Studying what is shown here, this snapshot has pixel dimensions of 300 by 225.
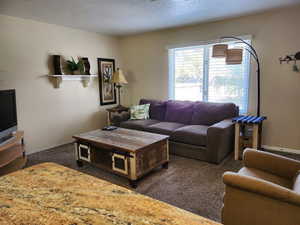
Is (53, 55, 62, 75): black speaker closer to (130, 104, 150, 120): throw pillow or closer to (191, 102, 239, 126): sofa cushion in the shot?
(130, 104, 150, 120): throw pillow

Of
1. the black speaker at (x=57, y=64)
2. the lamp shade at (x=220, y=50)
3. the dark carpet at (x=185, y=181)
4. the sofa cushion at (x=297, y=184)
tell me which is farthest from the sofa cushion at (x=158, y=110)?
the sofa cushion at (x=297, y=184)

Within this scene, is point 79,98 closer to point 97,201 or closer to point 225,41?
point 225,41

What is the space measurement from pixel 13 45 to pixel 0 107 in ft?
4.24

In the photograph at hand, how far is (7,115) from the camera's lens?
301 centimetres

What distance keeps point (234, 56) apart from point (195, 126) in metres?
1.33

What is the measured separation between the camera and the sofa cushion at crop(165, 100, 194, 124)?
424 centimetres

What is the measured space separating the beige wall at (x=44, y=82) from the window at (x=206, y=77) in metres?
1.86

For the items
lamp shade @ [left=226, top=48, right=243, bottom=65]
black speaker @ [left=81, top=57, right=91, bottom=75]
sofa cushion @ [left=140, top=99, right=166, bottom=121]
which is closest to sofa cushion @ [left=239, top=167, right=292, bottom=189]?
lamp shade @ [left=226, top=48, right=243, bottom=65]

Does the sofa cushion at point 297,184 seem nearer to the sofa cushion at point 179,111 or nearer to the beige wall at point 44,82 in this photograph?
the sofa cushion at point 179,111

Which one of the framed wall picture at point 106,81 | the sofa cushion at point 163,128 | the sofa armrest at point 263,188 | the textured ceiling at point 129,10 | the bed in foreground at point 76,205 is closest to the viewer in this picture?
the bed in foreground at point 76,205

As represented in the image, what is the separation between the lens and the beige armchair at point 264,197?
4.62ft

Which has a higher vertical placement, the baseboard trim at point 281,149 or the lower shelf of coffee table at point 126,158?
the lower shelf of coffee table at point 126,158

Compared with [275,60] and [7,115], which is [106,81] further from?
[275,60]

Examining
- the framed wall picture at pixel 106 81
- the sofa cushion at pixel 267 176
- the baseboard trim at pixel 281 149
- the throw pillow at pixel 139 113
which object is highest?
the framed wall picture at pixel 106 81
